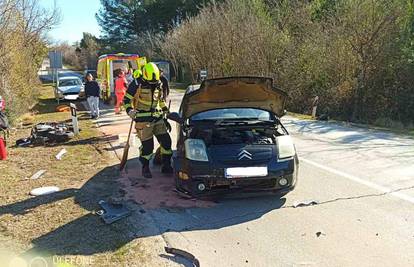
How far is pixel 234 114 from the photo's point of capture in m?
6.75

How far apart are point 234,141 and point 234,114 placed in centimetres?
86

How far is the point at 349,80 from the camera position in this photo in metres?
19.5

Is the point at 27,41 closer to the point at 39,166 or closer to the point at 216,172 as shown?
the point at 39,166

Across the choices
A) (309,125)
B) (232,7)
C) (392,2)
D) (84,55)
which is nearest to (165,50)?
(232,7)

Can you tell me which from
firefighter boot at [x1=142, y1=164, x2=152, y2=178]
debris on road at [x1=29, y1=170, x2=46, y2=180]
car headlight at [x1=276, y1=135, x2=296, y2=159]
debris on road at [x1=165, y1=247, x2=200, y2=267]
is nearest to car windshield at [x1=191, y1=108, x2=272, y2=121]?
car headlight at [x1=276, y1=135, x2=296, y2=159]

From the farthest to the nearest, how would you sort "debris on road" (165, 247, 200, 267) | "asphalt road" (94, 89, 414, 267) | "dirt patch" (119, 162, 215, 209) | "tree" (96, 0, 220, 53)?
"tree" (96, 0, 220, 53) → "dirt patch" (119, 162, 215, 209) → "asphalt road" (94, 89, 414, 267) → "debris on road" (165, 247, 200, 267)

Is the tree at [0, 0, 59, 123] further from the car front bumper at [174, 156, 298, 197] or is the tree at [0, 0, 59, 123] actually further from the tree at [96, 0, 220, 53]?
the tree at [96, 0, 220, 53]

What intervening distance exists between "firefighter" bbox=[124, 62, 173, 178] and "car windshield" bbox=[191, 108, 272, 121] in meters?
0.94

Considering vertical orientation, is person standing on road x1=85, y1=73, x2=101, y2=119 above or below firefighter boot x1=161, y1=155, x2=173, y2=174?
above

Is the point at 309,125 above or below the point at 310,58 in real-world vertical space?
below

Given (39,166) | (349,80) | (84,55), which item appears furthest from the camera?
(84,55)

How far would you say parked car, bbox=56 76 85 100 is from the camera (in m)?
24.8

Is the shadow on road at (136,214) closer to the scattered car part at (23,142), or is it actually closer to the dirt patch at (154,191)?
the dirt patch at (154,191)

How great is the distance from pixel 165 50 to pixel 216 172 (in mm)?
33802
